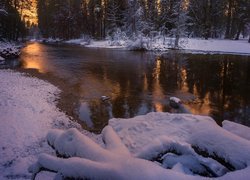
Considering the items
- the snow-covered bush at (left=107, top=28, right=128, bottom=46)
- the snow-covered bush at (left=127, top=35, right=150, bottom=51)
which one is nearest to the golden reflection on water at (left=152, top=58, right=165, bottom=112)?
the snow-covered bush at (left=127, top=35, right=150, bottom=51)

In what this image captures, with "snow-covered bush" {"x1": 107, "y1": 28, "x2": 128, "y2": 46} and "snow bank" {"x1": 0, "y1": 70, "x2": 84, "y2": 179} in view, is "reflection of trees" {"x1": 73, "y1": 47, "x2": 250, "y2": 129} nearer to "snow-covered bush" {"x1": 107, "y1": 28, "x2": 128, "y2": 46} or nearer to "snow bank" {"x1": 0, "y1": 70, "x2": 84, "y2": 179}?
"snow bank" {"x1": 0, "y1": 70, "x2": 84, "y2": 179}

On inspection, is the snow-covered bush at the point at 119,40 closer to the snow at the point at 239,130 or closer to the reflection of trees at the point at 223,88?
the reflection of trees at the point at 223,88

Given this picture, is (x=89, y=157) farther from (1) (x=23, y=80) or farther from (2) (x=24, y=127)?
(1) (x=23, y=80)

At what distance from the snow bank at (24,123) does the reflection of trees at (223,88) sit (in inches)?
219

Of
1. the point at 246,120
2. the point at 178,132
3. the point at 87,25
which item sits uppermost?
the point at 87,25

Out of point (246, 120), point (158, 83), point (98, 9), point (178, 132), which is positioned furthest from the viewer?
point (98, 9)

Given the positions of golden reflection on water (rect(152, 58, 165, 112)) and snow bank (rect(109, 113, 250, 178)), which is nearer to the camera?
snow bank (rect(109, 113, 250, 178))

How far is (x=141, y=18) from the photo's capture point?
163ft

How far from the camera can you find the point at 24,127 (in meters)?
7.31

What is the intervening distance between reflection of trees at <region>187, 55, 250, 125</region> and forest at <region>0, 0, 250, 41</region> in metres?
21.5

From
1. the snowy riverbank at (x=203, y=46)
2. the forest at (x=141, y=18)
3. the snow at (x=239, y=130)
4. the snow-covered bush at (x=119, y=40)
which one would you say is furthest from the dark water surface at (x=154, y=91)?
the snow-covered bush at (x=119, y=40)

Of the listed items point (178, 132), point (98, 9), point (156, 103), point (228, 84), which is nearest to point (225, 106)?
point (156, 103)

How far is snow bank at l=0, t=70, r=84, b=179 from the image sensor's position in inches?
221

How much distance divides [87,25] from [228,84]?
55.7 m
